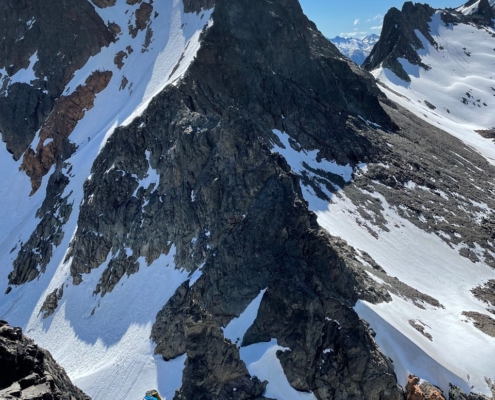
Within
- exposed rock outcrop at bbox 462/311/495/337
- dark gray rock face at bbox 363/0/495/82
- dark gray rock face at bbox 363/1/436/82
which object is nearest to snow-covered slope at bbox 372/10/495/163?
dark gray rock face at bbox 363/0/495/82

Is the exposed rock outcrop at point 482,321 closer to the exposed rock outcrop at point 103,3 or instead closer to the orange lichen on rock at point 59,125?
the orange lichen on rock at point 59,125

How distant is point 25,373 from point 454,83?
122173mm

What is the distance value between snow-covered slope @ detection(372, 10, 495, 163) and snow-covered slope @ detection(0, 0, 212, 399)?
4674 cm

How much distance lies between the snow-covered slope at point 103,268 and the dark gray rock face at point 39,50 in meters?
2.16

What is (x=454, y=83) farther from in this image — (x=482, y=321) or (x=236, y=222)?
(x=236, y=222)

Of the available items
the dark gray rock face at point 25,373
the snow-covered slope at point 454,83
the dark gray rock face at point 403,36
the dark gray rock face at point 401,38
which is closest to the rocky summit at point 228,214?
the snow-covered slope at point 454,83

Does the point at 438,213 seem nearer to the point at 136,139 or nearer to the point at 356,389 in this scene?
the point at 356,389

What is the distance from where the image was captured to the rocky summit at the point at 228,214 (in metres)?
29.9

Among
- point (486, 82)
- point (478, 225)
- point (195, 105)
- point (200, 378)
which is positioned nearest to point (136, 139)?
point (195, 105)

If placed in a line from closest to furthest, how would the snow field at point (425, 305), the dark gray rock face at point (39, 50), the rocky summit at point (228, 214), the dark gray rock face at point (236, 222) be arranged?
the snow field at point (425, 305) → the dark gray rock face at point (236, 222) → the rocky summit at point (228, 214) → the dark gray rock face at point (39, 50)

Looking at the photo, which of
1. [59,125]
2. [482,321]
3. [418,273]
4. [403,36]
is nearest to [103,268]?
[418,273]

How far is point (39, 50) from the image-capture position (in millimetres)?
71188

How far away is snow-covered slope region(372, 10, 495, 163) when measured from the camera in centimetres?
9231

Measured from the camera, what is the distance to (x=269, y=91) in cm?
5734
